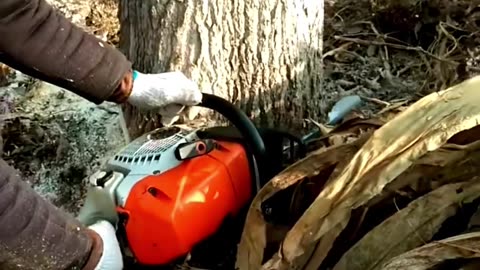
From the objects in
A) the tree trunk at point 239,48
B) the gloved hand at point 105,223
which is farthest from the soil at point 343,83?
the gloved hand at point 105,223

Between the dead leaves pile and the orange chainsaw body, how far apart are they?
12 centimetres

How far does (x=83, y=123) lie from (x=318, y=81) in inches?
34.2

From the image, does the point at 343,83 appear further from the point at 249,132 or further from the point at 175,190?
the point at 175,190

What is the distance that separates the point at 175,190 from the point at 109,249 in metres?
0.22

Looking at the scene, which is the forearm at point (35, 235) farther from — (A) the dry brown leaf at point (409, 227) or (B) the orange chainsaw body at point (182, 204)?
(A) the dry brown leaf at point (409, 227)

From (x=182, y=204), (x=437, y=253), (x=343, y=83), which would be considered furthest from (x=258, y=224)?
(x=343, y=83)

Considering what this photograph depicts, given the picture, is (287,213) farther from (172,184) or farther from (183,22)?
(183,22)

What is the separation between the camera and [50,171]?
2910 mm

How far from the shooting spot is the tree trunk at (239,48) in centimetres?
245

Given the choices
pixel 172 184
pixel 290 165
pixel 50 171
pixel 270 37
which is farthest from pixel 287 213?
pixel 50 171

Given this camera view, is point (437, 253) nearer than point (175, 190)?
Yes

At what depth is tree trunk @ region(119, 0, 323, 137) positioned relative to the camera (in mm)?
2451

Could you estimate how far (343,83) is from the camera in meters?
3.04

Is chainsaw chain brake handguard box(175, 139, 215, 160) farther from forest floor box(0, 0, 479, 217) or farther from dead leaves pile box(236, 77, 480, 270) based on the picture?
forest floor box(0, 0, 479, 217)
